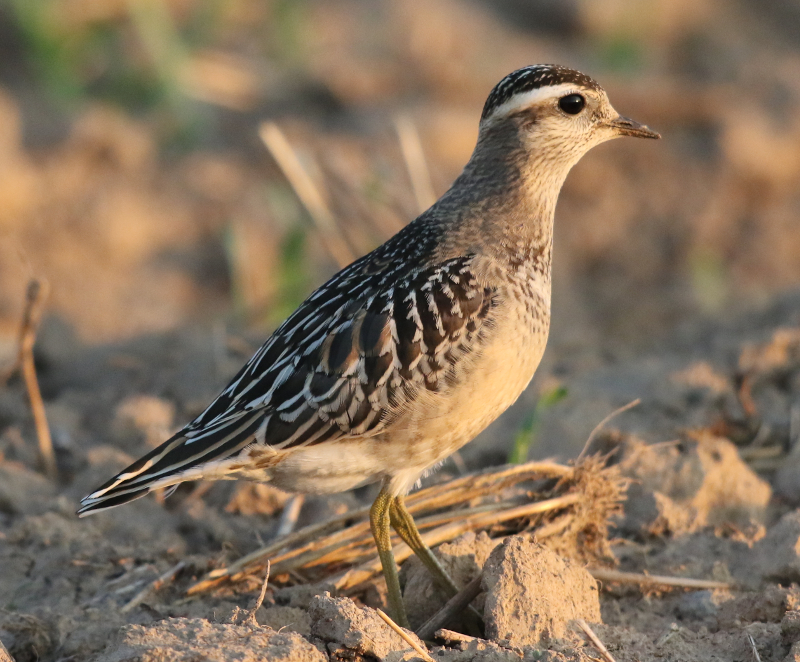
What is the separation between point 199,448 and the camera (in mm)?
4477

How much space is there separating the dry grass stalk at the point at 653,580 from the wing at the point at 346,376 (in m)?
1.13

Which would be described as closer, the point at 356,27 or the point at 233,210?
the point at 233,210

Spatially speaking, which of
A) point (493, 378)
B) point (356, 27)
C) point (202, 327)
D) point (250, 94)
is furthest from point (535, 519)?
point (356, 27)

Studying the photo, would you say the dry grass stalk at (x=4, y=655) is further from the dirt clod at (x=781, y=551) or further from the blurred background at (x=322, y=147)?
the blurred background at (x=322, y=147)

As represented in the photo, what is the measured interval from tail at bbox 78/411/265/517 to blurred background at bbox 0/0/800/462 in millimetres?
4196

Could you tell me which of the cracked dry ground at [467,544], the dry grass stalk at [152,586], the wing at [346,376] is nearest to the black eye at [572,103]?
the wing at [346,376]

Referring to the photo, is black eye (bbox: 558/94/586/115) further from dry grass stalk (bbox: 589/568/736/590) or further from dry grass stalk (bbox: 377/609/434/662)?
dry grass stalk (bbox: 377/609/434/662)

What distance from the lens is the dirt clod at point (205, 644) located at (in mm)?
3602

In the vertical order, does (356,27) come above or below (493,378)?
above

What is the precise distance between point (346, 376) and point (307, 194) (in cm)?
329

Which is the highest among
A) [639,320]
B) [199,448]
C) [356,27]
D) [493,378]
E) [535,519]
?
[356,27]

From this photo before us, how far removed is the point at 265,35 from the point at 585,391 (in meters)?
6.83

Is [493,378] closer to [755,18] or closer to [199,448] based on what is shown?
[199,448]

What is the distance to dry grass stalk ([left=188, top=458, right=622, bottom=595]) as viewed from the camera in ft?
15.8
